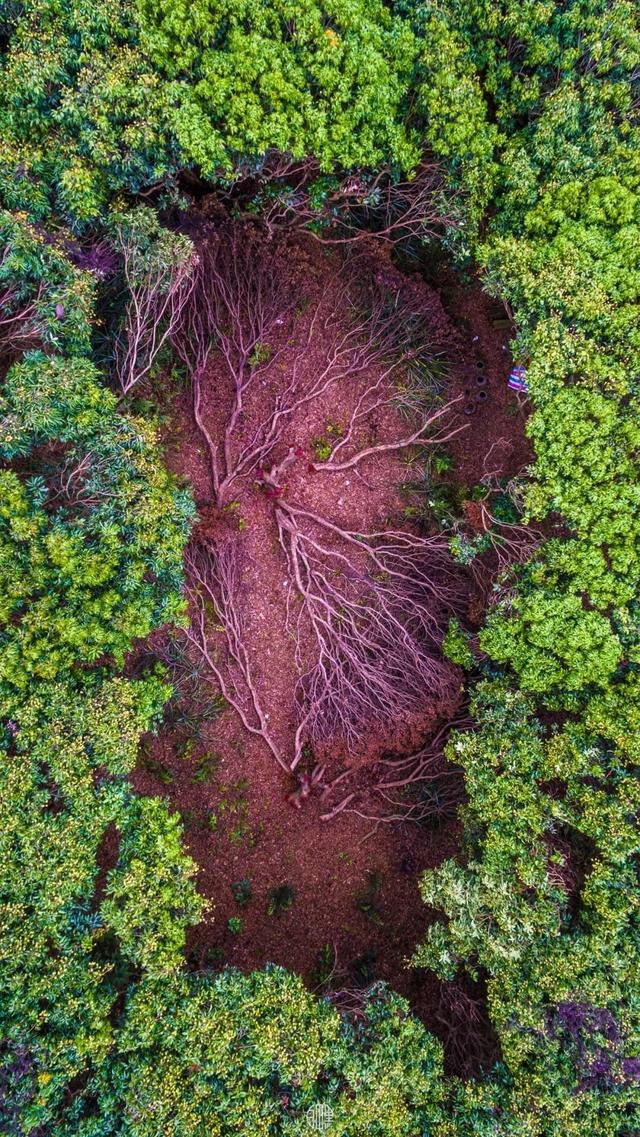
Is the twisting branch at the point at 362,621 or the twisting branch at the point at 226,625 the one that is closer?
the twisting branch at the point at 226,625

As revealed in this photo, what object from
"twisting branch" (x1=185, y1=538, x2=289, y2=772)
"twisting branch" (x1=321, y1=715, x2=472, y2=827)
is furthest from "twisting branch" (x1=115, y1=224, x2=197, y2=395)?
"twisting branch" (x1=321, y1=715, x2=472, y2=827)

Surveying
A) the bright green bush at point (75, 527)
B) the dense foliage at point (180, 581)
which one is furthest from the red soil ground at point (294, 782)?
the bright green bush at point (75, 527)

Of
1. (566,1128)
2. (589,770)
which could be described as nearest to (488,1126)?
(566,1128)

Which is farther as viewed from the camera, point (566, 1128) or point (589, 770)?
point (589, 770)

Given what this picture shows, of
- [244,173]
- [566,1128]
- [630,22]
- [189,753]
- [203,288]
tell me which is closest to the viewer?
[566,1128]

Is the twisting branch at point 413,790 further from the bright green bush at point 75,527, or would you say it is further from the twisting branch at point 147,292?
the twisting branch at point 147,292

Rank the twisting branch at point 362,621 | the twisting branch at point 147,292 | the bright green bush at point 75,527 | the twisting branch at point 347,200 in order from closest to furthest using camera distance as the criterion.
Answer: the bright green bush at point 75,527 < the twisting branch at point 147,292 < the twisting branch at point 347,200 < the twisting branch at point 362,621

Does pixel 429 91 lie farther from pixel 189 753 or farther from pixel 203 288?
pixel 189 753
